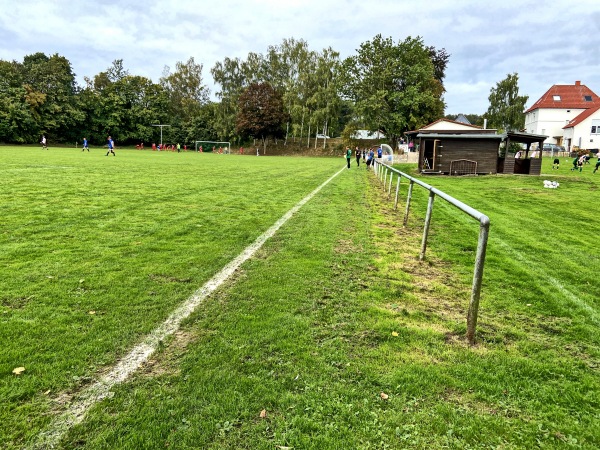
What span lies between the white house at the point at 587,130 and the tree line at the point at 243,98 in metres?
20.3

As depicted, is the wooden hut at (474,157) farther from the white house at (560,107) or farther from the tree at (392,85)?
the white house at (560,107)

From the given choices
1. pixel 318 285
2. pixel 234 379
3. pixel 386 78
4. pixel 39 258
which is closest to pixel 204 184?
pixel 39 258

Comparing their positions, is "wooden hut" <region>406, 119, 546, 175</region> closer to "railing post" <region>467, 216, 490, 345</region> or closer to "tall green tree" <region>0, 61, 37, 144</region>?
"railing post" <region>467, 216, 490, 345</region>

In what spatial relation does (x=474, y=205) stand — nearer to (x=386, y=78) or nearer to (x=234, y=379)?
(x=234, y=379)

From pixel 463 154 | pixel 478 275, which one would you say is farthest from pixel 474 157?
pixel 478 275

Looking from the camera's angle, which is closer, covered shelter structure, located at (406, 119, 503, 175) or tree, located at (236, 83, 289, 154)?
covered shelter structure, located at (406, 119, 503, 175)

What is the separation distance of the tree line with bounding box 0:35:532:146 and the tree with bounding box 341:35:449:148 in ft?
0.45

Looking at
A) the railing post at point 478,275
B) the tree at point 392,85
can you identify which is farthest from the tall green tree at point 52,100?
the railing post at point 478,275

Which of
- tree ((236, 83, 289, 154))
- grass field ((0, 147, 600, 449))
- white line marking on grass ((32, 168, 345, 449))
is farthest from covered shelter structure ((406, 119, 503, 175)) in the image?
tree ((236, 83, 289, 154))

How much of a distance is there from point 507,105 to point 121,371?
71.1m

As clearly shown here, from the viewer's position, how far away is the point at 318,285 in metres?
4.71

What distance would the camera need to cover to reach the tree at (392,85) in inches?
2005

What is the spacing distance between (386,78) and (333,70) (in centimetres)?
1297

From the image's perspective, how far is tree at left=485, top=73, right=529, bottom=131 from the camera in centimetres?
5997
